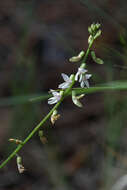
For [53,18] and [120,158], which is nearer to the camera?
[120,158]

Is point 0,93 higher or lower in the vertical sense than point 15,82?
lower

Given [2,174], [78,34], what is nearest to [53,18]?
[78,34]

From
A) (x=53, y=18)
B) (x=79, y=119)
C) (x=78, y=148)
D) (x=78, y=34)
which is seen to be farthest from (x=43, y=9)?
(x=78, y=148)

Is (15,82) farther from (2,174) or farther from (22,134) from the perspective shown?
(2,174)

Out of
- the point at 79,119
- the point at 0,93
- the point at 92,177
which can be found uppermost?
the point at 0,93

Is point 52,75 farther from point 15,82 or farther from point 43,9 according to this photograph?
point 43,9

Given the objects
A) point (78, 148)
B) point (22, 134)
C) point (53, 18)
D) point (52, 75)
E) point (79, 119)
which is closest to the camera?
point (22, 134)

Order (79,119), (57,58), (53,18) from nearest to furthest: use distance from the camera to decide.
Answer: (79,119) < (57,58) < (53,18)
